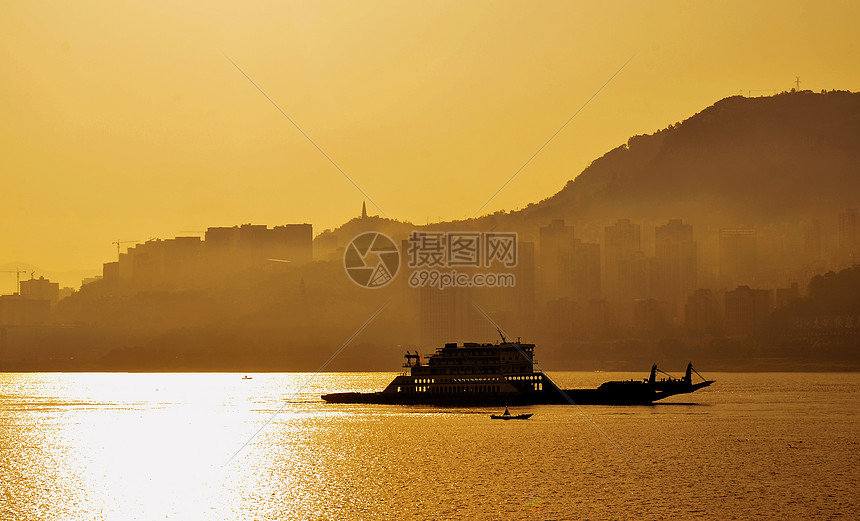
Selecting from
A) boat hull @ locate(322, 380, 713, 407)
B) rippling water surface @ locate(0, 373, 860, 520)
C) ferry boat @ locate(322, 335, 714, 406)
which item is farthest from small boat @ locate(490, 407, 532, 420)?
boat hull @ locate(322, 380, 713, 407)

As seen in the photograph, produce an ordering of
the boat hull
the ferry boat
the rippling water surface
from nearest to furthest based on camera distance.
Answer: the rippling water surface
the ferry boat
the boat hull

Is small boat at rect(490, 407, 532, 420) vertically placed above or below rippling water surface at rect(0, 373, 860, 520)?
above

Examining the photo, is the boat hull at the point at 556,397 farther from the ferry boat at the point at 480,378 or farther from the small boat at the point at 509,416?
the small boat at the point at 509,416

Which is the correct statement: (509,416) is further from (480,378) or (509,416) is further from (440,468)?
(440,468)

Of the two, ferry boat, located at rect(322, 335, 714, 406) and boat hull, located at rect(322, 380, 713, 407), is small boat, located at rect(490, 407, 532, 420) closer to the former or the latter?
ferry boat, located at rect(322, 335, 714, 406)

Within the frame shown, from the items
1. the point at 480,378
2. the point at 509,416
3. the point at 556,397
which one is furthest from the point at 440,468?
the point at 556,397

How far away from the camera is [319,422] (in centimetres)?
15938

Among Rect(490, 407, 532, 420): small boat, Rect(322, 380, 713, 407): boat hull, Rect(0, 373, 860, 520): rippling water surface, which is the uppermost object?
Rect(322, 380, 713, 407): boat hull

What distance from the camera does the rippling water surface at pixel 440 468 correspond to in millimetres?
73000

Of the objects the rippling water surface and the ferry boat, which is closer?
the rippling water surface

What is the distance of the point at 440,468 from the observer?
9638 cm

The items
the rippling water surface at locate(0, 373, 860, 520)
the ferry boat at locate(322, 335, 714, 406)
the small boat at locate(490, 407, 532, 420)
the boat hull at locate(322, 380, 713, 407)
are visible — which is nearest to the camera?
the rippling water surface at locate(0, 373, 860, 520)

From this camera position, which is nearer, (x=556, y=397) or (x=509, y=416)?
(x=509, y=416)

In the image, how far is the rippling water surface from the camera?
2874 inches
